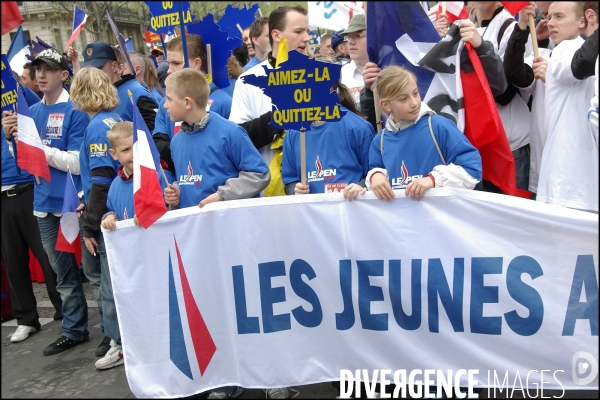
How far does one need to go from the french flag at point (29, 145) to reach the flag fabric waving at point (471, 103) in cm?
310

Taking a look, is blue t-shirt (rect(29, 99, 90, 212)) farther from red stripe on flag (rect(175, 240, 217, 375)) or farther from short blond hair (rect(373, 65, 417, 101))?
short blond hair (rect(373, 65, 417, 101))

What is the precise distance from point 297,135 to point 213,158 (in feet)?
1.85

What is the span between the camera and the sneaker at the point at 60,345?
5383 millimetres

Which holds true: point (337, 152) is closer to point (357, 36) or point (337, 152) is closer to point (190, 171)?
point (190, 171)

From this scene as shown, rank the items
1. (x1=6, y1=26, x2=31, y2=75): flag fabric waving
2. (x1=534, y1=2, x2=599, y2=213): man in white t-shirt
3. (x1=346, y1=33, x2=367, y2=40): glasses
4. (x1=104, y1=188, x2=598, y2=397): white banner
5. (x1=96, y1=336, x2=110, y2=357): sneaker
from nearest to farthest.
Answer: (x1=104, y1=188, x2=598, y2=397): white banner
(x1=534, y1=2, x2=599, y2=213): man in white t-shirt
(x1=346, y1=33, x2=367, y2=40): glasses
(x1=96, y1=336, x2=110, y2=357): sneaker
(x1=6, y1=26, x2=31, y2=75): flag fabric waving

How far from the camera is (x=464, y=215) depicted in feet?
11.5

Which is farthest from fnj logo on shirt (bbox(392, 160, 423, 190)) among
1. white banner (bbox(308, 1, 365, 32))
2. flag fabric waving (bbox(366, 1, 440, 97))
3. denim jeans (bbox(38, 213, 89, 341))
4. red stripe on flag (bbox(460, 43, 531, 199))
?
white banner (bbox(308, 1, 365, 32))

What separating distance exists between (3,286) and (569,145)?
5.25 metres

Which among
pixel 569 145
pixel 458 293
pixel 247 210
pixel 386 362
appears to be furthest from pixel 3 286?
pixel 569 145

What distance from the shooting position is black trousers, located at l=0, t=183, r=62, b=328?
19.2 feet

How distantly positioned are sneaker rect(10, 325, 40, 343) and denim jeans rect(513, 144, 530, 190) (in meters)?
4.43

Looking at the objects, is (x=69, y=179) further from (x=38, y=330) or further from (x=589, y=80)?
(x=589, y=80)

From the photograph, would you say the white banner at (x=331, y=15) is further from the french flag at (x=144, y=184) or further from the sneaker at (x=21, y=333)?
the sneaker at (x=21, y=333)

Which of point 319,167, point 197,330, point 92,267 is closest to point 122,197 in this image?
point 92,267
